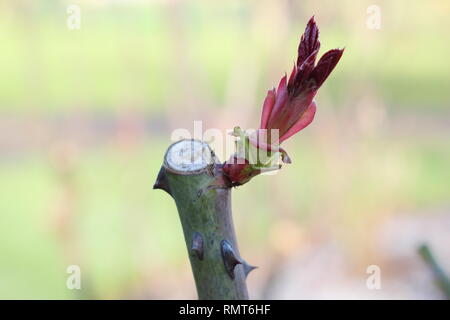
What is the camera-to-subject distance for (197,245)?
699 millimetres

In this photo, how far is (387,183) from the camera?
344 centimetres

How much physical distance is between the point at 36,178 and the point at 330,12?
9.77 ft

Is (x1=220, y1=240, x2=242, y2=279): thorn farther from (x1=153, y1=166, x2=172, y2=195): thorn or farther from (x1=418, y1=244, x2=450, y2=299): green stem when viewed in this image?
(x1=418, y1=244, x2=450, y2=299): green stem

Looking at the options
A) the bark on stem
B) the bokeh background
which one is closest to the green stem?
the bark on stem

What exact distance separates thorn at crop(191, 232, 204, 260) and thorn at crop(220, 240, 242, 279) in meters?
0.02

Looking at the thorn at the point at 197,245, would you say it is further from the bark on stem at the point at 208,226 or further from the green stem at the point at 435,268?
the green stem at the point at 435,268

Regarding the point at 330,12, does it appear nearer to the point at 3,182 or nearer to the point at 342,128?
the point at 342,128

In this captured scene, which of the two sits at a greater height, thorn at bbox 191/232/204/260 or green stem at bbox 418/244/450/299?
thorn at bbox 191/232/204/260

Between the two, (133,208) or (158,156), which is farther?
(158,156)

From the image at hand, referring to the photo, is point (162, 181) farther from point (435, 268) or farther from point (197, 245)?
point (435, 268)

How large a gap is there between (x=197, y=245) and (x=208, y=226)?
0.02 m

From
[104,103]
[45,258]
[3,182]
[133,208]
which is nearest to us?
[133,208]

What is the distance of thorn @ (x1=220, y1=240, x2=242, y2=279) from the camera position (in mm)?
697
